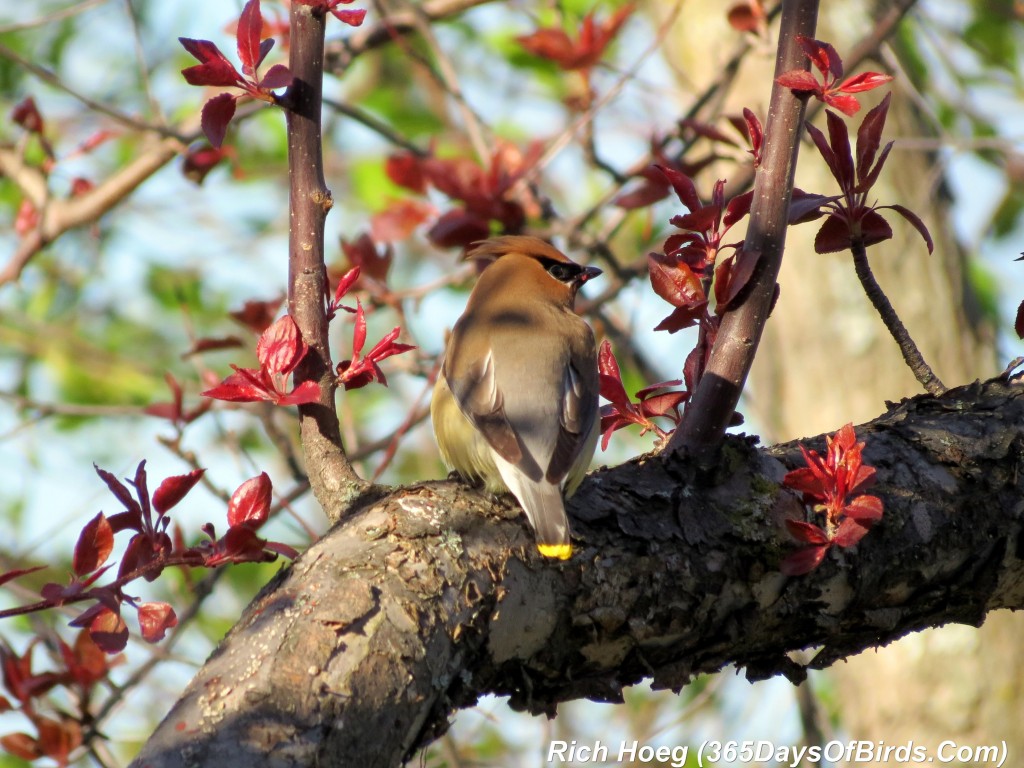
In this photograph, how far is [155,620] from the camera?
234cm

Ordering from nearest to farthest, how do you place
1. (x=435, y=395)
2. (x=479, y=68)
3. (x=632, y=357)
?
(x=435, y=395)
(x=632, y=357)
(x=479, y=68)

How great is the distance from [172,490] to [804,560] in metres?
1.27

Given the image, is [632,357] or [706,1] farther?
[706,1]

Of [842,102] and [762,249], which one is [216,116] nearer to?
[762,249]

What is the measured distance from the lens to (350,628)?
1.97 metres

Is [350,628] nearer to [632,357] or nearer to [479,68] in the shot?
[632,357]

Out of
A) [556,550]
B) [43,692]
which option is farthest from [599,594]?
[43,692]

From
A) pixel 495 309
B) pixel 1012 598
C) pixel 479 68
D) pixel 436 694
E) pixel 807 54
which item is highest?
pixel 479 68

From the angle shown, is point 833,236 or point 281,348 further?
point 833,236

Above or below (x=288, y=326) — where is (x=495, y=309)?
above

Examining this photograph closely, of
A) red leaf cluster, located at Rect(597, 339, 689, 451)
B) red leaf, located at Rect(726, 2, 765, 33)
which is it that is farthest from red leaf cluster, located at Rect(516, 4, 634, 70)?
red leaf cluster, located at Rect(597, 339, 689, 451)

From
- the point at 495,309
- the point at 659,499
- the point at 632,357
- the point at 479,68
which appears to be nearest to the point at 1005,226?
the point at 632,357

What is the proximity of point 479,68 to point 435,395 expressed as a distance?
5.72 meters

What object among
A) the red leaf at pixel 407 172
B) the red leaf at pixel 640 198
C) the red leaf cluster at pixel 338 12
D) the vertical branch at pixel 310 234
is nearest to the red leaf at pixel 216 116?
the vertical branch at pixel 310 234
